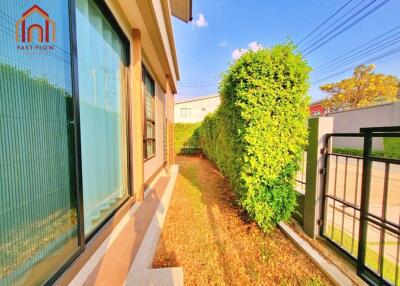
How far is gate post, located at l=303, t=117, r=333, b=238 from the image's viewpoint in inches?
93.4

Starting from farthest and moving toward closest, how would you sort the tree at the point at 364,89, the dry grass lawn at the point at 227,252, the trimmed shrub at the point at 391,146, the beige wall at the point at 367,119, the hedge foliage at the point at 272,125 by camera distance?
the tree at the point at 364,89 < the beige wall at the point at 367,119 < the trimmed shrub at the point at 391,146 < the hedge foliage at the point at 272,125 < the dry grass lawn at the point at 227,252

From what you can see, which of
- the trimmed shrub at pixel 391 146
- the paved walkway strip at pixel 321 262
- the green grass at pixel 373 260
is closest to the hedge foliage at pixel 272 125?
the paved walkway strip at pixel 321 262

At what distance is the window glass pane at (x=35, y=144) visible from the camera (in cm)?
107

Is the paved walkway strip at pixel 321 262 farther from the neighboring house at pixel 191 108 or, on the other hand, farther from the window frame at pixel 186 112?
the window frame at pixel 186 112

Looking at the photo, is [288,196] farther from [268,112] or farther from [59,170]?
[59,170]

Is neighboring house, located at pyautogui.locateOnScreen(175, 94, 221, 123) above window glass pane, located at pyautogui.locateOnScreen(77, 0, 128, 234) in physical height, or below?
above

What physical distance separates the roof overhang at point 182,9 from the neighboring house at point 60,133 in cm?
449

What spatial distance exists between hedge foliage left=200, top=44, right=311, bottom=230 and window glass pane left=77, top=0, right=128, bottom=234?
1789mm

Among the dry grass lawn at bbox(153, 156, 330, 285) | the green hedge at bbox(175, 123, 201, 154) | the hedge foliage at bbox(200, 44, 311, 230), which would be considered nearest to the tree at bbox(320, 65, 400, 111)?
the green hedge at bbox(175, 123, 201, 154)

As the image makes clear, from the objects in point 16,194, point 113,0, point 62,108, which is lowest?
point 16,194

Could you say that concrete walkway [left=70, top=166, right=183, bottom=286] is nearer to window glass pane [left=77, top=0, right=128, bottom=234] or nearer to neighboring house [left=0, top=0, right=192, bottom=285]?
neighboring house [left=0, top=0, right=192, bottom=285]

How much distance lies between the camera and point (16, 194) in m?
1.11

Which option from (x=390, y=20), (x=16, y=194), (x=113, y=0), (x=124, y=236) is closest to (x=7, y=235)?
(x=16, y=194)

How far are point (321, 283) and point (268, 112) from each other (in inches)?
75.3
